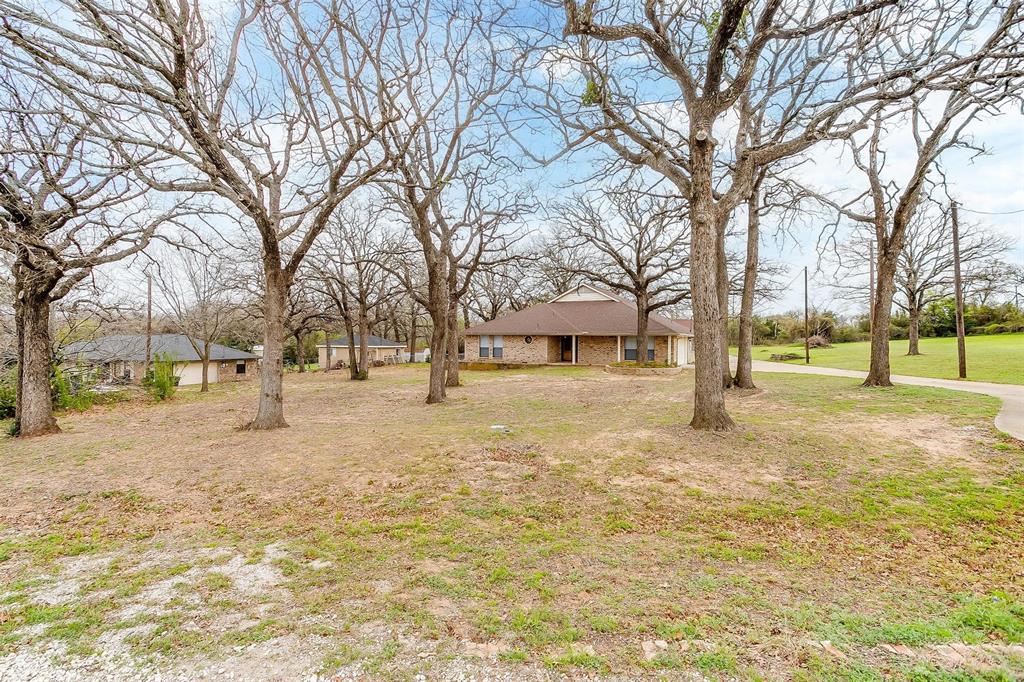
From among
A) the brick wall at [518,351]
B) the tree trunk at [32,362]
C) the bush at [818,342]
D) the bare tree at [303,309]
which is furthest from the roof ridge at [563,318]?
the bush at [818,342]

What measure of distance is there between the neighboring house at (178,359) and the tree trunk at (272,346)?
16.9 m

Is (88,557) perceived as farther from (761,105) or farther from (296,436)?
(761,105)

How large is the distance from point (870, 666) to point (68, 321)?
19.9m

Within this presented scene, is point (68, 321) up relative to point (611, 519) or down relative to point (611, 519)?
up

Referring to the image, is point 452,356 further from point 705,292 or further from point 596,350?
point 596,350

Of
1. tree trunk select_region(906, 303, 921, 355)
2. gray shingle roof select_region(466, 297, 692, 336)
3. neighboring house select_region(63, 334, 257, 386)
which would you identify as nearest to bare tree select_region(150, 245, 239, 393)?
neighboring house select_region(63, 334, 257, 386)

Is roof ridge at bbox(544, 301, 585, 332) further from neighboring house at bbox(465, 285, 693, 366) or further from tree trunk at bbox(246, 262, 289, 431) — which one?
→ tree trunk at bbox(246, 262, 289, 431)

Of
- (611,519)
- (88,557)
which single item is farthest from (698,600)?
(88,557)

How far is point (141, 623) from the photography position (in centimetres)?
289

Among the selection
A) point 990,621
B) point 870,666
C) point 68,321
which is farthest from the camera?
point 68,321

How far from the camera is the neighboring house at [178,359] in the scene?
24.0 metres

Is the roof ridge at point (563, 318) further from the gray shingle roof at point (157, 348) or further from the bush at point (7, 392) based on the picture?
the bush at point (7, 392)

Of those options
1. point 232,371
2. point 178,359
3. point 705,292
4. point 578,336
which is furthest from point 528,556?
point 232,371

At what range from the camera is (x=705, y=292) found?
8.02 meters
